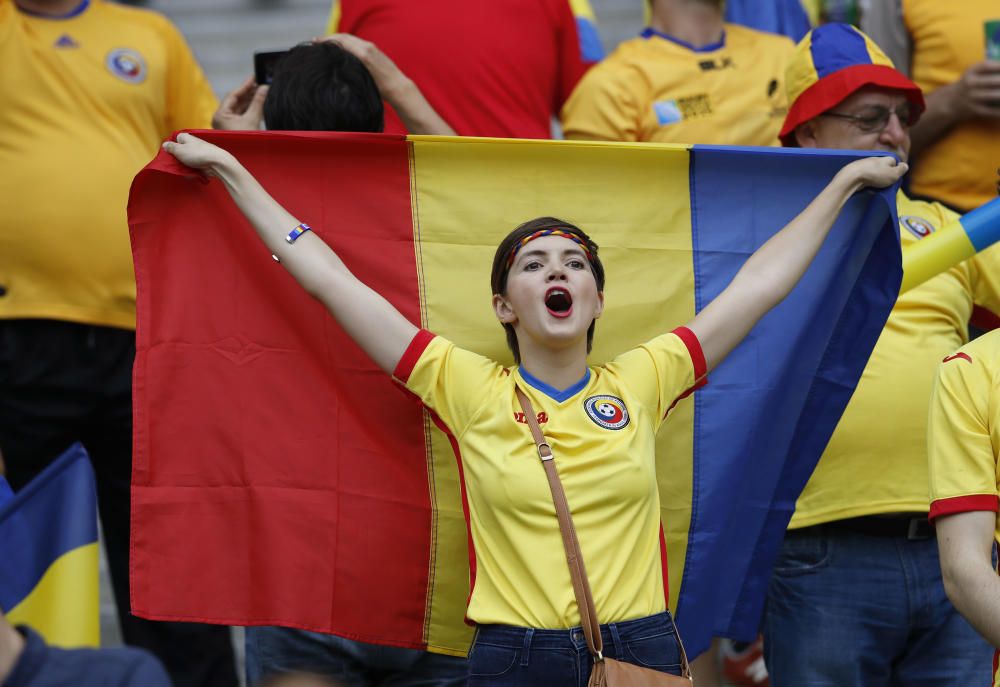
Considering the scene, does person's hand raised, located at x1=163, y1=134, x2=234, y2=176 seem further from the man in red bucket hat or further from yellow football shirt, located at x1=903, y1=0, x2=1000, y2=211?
yellow football shirt, located at x1=903, y1=0, x2=1000, y2=211

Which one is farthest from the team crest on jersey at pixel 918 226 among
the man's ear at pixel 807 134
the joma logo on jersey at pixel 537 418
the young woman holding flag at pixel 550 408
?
the joma logo on jersey at pixel 537 418

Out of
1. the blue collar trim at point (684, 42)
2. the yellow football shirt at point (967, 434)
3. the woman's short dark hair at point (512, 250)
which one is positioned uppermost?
the blue collar trim at point (684, 42)

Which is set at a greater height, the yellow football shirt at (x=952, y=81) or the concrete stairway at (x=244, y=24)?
the concrete stairway at (x=244, y=24)

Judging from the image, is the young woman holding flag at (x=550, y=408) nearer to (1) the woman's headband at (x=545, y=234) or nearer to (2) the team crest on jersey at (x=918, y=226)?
(1) the woman's headband at (x=545, y=234)

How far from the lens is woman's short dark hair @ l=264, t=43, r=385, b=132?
4121 millimetres

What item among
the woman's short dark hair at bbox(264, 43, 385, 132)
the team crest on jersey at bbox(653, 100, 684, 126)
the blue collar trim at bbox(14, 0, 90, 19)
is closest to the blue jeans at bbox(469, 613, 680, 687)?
the woman's short dark hair at bbox(264, 43, 385, 132)

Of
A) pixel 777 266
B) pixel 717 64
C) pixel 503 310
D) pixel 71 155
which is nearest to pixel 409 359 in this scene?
pixel 503 310

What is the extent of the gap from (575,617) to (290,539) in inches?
39.3

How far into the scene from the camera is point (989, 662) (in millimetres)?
4137

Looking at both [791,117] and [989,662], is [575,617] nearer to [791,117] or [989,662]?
[989,662]

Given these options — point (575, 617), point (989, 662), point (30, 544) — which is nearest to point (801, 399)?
point (989, 662)

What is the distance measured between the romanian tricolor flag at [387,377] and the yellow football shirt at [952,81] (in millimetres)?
1236

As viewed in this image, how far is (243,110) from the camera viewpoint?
461 cm

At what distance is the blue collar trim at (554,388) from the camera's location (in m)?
3.60
